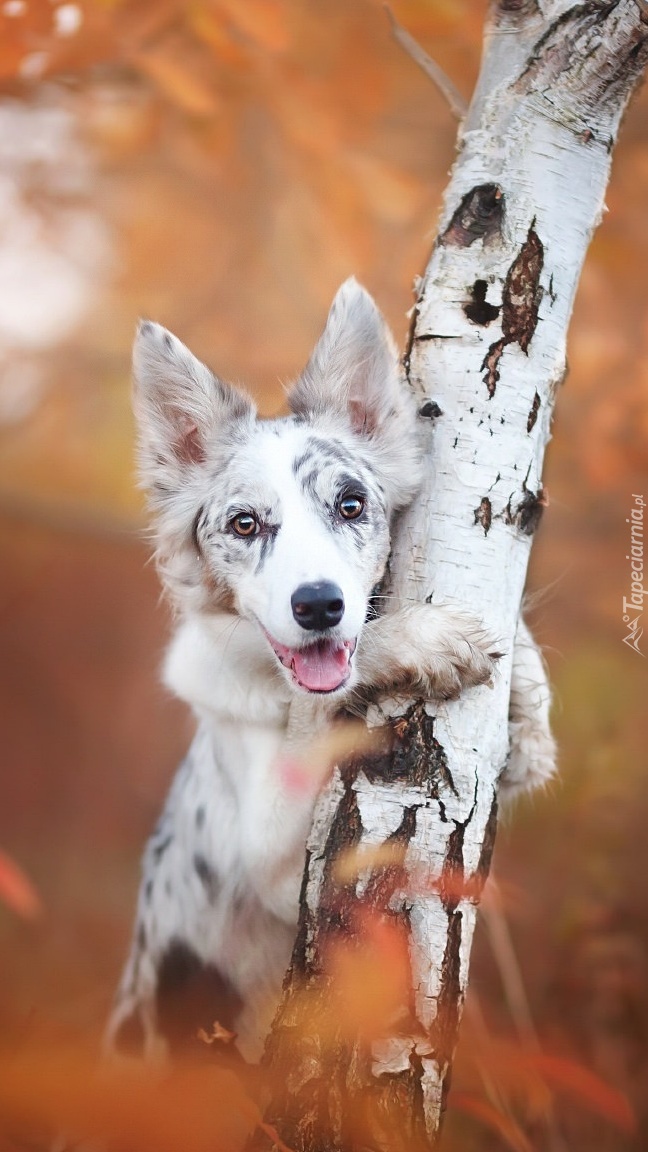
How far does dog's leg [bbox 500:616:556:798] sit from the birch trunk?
316 millimetres

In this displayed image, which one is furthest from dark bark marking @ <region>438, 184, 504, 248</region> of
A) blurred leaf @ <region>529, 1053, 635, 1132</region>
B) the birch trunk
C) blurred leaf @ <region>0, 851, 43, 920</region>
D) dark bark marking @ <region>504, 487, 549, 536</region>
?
blurred leaf @ <region>0, 851, 43, 920</region>

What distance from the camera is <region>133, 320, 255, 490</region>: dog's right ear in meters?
1.87

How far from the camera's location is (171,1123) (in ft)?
6.04

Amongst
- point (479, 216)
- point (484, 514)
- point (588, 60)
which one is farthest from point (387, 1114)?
point (588, 60)

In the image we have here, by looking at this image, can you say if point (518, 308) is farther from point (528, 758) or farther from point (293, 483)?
point (528, 758)

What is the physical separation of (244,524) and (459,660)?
0.55 meters

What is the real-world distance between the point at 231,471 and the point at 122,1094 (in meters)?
1.36

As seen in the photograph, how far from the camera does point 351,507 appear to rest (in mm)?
1748

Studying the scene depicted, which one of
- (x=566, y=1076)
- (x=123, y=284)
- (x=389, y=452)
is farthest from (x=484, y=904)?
(x=123, y=284)

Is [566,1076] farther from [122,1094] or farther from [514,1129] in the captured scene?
[122,1094]

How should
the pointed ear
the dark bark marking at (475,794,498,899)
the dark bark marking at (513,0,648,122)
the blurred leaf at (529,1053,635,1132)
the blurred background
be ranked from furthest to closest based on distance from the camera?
the blurred background < the blurred leaf at (529,1053,635,1132) < the pointed ear < the dark bark marking at (513,0,648,122) < the dark bark marking at (475,794,498,899)

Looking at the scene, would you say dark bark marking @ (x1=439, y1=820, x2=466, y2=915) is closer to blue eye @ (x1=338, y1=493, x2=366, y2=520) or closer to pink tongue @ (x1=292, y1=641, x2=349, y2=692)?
pink tongue @ (x1=292, y1=641, x2=349, y2=692)

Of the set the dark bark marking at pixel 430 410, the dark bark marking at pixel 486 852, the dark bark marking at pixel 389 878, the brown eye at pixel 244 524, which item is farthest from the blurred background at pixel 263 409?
the dark bark marking at pixel 389 878

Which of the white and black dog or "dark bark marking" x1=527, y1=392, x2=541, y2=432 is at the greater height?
"dark bark marking" x1=527, y1=392, x2=541, y2=432
